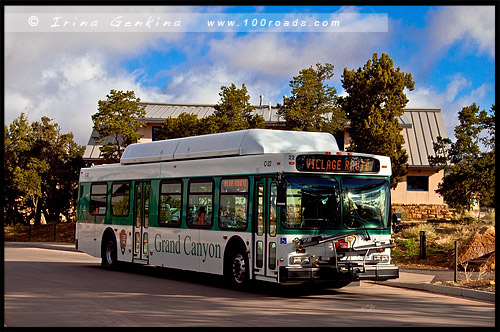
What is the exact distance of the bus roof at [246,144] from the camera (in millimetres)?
15883

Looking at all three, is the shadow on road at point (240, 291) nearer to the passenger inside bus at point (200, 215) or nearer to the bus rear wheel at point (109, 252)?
the bus rear wheel at point (109, 252)

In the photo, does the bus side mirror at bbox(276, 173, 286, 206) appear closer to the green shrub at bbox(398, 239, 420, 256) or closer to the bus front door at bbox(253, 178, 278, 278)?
the bus front door at bbox(253, 178, 278, 278)

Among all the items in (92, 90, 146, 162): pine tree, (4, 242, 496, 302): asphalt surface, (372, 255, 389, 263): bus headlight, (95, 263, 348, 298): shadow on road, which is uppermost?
(92, 90, 146, 162): pine tree

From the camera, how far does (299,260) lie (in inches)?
560

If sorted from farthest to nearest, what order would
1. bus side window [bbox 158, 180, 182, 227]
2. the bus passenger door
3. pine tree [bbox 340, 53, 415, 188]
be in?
1. pine tree [bbox 340, 53, 415, 188]
2. the bus passenger door
3. bus side window [bbox 158, 180, 182, 227]

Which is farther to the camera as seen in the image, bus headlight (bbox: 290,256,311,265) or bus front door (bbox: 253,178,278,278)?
bus front door (bbox: 253,178,278,278)

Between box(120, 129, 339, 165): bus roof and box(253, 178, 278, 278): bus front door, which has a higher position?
box(120, 129, 339, 165): bus roof

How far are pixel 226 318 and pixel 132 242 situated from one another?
30.7 feet

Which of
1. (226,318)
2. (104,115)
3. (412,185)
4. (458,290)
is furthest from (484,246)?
(412,185)

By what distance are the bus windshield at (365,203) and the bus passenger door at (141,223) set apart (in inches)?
262

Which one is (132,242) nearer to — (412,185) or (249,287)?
(249,287)

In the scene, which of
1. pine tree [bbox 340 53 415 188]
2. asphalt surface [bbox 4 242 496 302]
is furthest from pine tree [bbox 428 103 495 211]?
asphalt surface [bbox 4 242 496 302]

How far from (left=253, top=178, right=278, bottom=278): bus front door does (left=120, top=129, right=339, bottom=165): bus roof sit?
969 millimetres

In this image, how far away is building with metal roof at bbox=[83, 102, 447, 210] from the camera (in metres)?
44.1
